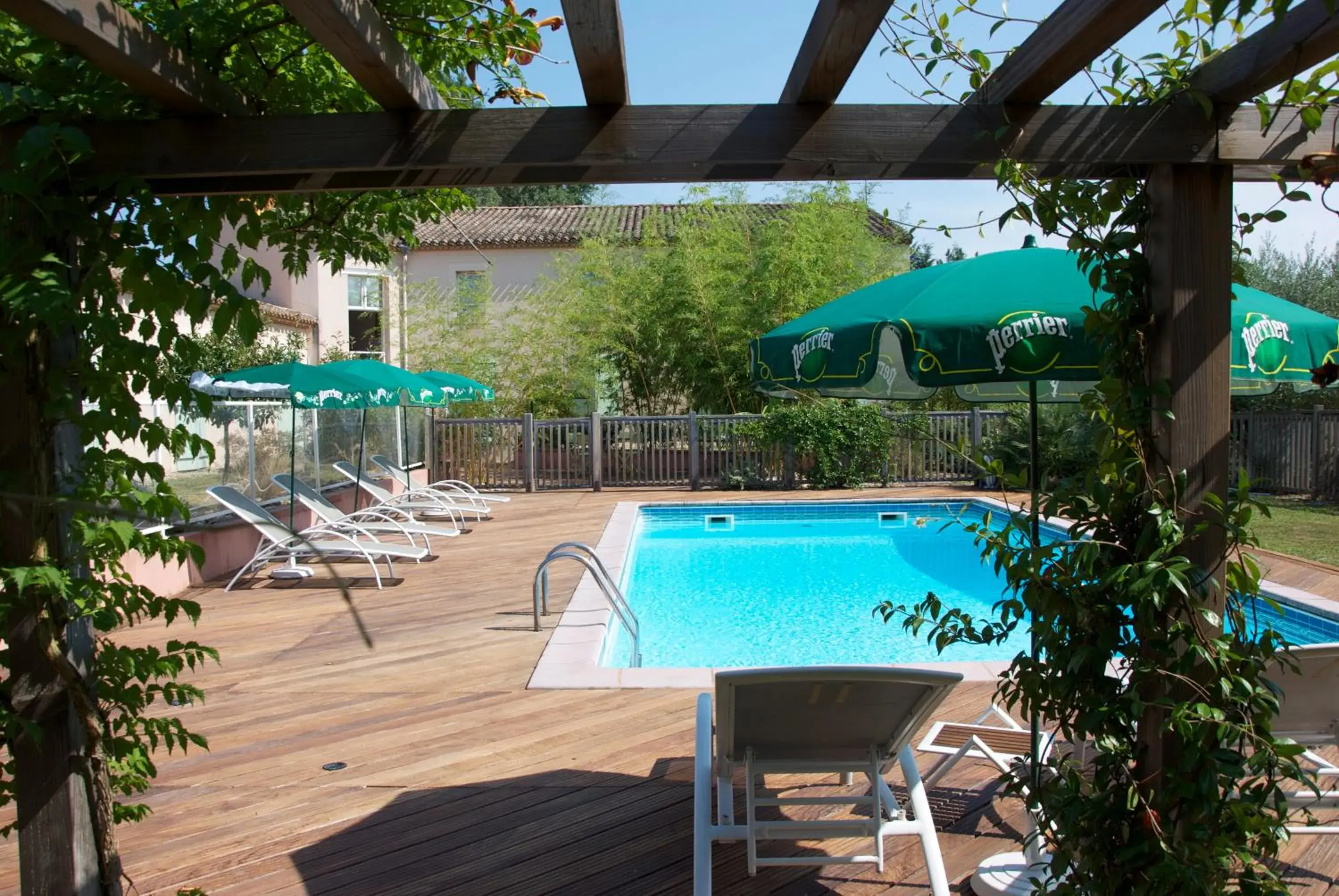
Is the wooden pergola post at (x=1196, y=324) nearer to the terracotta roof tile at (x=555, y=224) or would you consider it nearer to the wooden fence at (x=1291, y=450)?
the wooden fence at (x=1291, y=450)

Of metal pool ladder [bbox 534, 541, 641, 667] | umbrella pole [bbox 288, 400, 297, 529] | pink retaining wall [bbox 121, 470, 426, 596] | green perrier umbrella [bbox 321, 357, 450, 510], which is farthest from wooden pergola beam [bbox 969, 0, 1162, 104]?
umbrella pole [bbox 288, 400, 297, 529]

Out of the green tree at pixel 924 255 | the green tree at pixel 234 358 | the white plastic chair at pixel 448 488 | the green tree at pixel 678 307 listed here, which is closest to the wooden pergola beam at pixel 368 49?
the green tree at pixel 234 358

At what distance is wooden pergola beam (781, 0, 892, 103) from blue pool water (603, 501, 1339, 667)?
258cm

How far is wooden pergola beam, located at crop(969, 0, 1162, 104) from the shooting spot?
6.38 feet

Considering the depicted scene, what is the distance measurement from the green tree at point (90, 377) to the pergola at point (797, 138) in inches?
3.8

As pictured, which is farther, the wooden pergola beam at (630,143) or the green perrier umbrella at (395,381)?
the green perrier umbrella at (395,381)

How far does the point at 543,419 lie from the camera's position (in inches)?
659

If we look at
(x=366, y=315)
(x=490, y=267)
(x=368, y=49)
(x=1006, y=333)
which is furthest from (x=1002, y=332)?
(x=490, y=267)

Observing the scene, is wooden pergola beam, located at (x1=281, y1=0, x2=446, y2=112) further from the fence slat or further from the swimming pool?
the fence slat

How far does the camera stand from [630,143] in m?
2.38

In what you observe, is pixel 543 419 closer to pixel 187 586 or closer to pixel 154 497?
pixel 187 586

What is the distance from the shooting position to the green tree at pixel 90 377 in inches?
87.7

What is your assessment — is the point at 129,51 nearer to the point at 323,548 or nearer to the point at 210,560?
the point at 323,548

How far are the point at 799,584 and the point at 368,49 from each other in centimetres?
794
